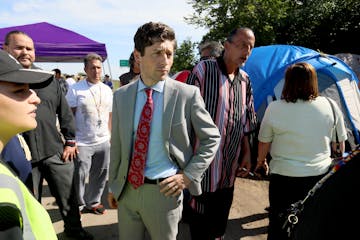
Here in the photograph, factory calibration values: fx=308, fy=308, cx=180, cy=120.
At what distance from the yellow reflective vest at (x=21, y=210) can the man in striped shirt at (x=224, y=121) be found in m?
1.72

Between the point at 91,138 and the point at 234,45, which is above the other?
the point at 234,45

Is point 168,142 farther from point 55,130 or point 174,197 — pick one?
point 55,130

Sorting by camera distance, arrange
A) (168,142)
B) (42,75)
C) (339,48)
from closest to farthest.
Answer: (42,75) → (168,142) → (339,48)

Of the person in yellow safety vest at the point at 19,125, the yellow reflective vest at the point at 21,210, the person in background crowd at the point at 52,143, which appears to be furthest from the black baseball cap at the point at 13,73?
the person in background crowd at the point at 52,143

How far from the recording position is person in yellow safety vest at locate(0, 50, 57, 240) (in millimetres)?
844

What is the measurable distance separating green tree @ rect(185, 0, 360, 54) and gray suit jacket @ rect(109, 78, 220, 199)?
14851 millimetres

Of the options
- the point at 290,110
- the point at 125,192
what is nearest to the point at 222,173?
the point at 290,110

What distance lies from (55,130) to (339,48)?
51.2ft

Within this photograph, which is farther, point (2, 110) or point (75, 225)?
point (75, 225)

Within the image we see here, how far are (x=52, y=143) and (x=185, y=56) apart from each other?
800 inches

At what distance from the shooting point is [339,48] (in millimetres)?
15141

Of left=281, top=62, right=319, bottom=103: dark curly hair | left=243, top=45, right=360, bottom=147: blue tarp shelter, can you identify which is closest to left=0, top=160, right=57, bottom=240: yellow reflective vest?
left=281, top=62, right=319, bottom=103: dark curly hair

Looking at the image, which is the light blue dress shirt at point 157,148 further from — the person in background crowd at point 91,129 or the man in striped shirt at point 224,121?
the person in background crowd at point 91,129

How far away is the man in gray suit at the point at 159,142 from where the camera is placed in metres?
1.86
